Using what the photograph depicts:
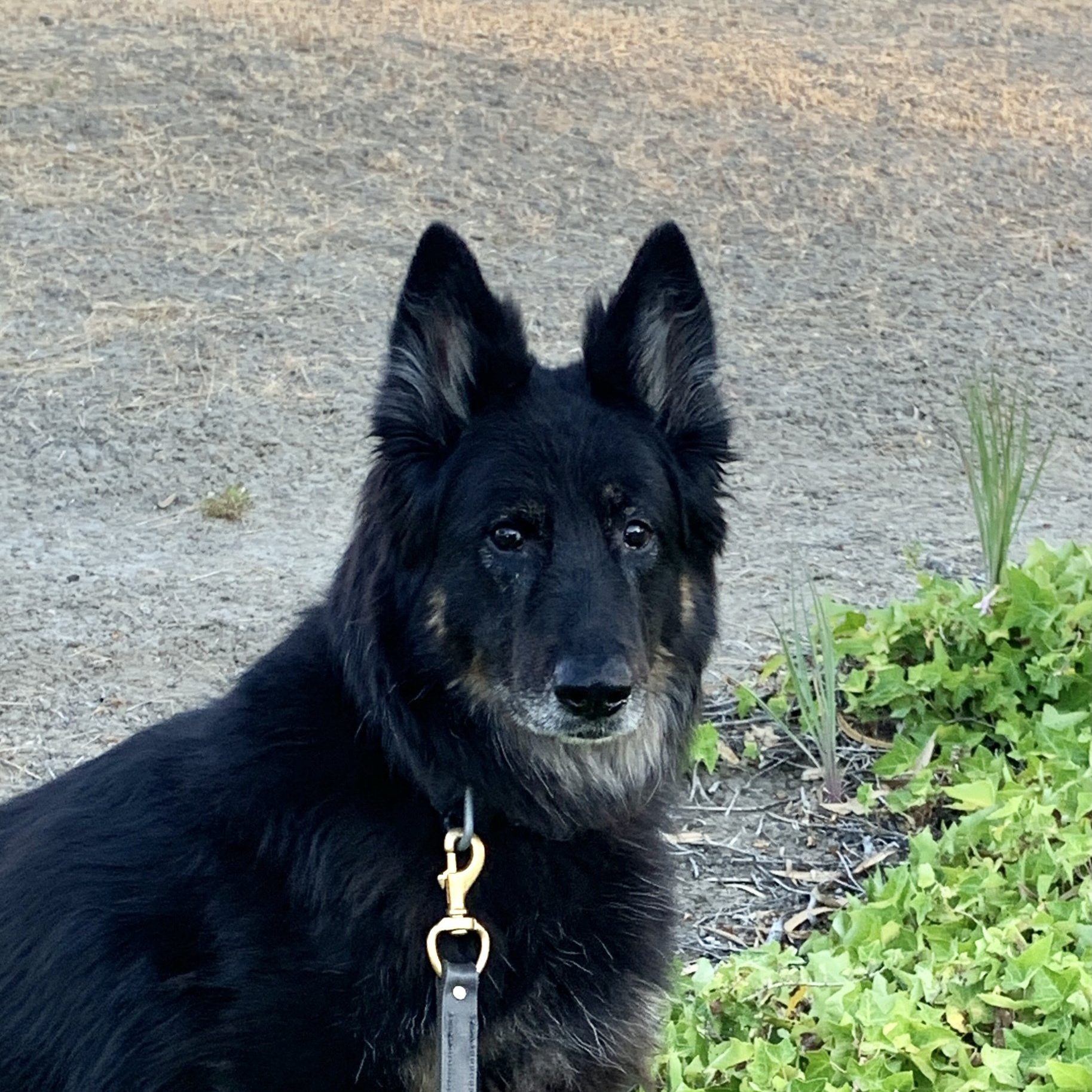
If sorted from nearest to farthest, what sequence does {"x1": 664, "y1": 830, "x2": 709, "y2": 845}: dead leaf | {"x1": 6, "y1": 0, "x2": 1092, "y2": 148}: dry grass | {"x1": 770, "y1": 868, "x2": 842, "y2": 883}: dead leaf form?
{"x1": 770, "y1": 868, "x2": 842, "y2": 883}: dead leaf < {"x1": 664, "y1": 830, "x2": 709, "y2": 845}: dead leaf < {"x1": 6, "y1": 0, "x2": 1092, "y2": 148}: dry grass

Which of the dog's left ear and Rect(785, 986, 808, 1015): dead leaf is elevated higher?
the dog's left ear

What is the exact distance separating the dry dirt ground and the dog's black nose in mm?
1686

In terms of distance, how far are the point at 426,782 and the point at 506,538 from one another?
601 millimetres

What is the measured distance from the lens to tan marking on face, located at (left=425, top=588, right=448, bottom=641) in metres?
3.39

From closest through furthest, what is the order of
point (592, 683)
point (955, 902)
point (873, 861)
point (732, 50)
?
point (592, 683) → point (955, 902) → point (873, 861) → point (732, 50)

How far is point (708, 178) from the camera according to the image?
12.3 meters

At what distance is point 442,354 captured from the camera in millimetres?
3443

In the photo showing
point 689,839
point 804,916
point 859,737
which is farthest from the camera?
point 859,737

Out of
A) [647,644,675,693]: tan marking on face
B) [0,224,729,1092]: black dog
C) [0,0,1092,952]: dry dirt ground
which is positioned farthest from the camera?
[0,0,1092,952]: dry dirt ground

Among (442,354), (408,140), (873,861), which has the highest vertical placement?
(442,354)

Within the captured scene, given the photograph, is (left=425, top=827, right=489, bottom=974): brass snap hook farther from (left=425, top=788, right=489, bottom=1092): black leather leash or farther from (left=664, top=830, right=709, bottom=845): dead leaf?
(left=664, top=830, right=709, bottom=845): dead leaf

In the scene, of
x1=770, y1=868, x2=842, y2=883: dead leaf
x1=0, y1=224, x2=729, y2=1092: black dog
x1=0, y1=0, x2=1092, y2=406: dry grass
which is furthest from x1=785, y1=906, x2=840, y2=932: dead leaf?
x1=0, y1=0, x2=1092, y2=406: dry grass

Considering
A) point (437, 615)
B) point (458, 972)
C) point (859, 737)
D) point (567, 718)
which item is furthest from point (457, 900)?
point (859, 737)

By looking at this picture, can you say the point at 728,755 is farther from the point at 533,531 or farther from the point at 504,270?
the point at 504,270
